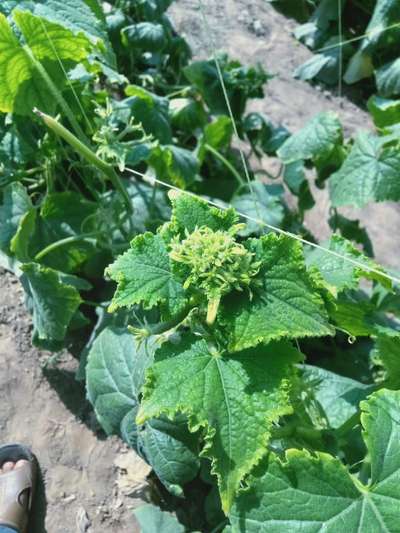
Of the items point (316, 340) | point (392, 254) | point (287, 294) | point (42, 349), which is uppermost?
point (287, 294)

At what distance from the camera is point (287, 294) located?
1320 millimetres

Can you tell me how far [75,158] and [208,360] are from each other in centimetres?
146

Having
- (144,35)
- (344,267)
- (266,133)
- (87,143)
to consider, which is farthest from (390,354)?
(144,35)

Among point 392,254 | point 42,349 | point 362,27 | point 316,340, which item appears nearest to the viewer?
point 42,349

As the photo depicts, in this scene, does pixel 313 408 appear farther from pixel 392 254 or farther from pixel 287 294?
pixel 392 254

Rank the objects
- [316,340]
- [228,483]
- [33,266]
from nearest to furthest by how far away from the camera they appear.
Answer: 1. [228,483]
2. [33,266]
3. [316,340]

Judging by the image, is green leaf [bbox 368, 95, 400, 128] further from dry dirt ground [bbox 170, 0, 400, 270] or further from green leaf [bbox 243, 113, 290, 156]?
dry dirt ground [bbox 170, 0, 400, 270]

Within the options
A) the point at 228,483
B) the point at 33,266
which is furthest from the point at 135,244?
the point at 33,266

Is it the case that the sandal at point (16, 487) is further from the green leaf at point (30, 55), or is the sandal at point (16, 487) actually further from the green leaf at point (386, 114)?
the green leaf at point (386, 114)

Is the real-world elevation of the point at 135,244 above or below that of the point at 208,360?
above

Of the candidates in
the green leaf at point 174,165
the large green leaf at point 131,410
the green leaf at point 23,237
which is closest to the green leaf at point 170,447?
the large green leaf at point 131,410

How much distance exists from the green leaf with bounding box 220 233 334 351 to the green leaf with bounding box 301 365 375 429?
627 mm

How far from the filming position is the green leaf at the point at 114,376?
6.40 ft

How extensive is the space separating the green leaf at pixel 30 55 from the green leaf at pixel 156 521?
4.09ft
